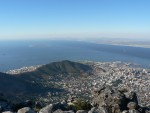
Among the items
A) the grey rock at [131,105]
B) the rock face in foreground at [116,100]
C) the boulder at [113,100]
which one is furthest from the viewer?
the boulder at [113,100]

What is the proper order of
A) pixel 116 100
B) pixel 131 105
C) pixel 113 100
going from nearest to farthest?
pixel 131 105, pixel 116 100, pixel 113 100

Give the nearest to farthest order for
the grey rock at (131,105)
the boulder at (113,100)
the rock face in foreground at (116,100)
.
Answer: the grey rock at (131,105) < the rock face in foreground at (116,100) < the boulder at (113,100)

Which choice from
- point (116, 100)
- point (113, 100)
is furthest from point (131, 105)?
point (113, 100)

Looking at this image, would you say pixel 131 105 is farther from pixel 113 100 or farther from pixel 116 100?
pixel 113 100

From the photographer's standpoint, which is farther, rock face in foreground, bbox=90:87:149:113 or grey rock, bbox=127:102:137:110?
rock face in foreground, bbox=90:87:149:113

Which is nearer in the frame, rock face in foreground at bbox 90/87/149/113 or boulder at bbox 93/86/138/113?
rock face in foreground at bbox 90/87/149/113

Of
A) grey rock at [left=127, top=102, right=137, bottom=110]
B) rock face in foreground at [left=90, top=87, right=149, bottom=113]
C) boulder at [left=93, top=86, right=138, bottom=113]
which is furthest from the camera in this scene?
boulder at [left=93, top=86, right=138, bottom=113]

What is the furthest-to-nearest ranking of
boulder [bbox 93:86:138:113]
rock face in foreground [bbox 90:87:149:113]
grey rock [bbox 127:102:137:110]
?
1. boulder [bbox 93:86:138:113]
2. rock face in foreground [bbox 90:87:149:113]
3. grey rock [bbox 127:102:137:110]

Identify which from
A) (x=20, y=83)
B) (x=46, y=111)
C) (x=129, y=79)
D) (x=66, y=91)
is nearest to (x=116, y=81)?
(x=129, y=79)

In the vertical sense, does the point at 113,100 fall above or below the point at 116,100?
below
